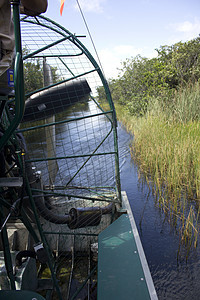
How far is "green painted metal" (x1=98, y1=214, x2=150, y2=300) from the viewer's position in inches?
66.7

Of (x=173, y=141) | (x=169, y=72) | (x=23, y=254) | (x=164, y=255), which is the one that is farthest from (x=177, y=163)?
(x=169, y=72)

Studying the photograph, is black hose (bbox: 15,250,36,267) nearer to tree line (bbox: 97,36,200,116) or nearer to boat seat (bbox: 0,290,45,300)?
boat seat (bbox: 0,290,45,300)

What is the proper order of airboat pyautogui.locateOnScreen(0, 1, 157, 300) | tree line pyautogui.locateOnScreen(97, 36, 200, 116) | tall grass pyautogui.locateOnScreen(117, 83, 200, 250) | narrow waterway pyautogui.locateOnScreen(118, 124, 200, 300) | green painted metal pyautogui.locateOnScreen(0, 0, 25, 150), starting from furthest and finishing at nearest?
1. tree line pyautogui.locateOnScreen(97, 36, 200, 116)
2. tall grass pyautogui.locateOnScreen(117, 83, 200, 250)
3. narrow waterway pyautogui.locateOnScreen(118, 124, 200, 300)
4. airboat pyautogui.locateOnScreen(0, 1, 157, 300)
5. green painted metal pyautogui.locateOnScreen(0, 0, 25, 150)

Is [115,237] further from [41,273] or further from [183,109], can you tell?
[183,109]

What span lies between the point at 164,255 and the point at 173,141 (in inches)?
106

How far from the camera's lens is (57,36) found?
266cm

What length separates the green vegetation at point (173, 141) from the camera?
411cm

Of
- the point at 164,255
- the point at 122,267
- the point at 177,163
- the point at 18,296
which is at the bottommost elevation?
the point at 164,255

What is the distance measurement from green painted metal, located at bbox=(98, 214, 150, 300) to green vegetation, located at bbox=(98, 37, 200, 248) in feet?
4.33

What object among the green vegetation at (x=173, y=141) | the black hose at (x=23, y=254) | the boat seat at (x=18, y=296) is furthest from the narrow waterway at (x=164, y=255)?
the boat seat at (x=18, y=296)

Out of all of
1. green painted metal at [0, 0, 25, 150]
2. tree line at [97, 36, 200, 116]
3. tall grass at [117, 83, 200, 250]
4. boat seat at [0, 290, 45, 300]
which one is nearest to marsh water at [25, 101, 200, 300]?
tall grass at [117, 83, 200, 250]

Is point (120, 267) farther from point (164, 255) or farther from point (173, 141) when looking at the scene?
point (173, 141)

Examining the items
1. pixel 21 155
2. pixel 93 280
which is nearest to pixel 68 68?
pixel 21 155

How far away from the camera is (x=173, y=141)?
5.29 m
